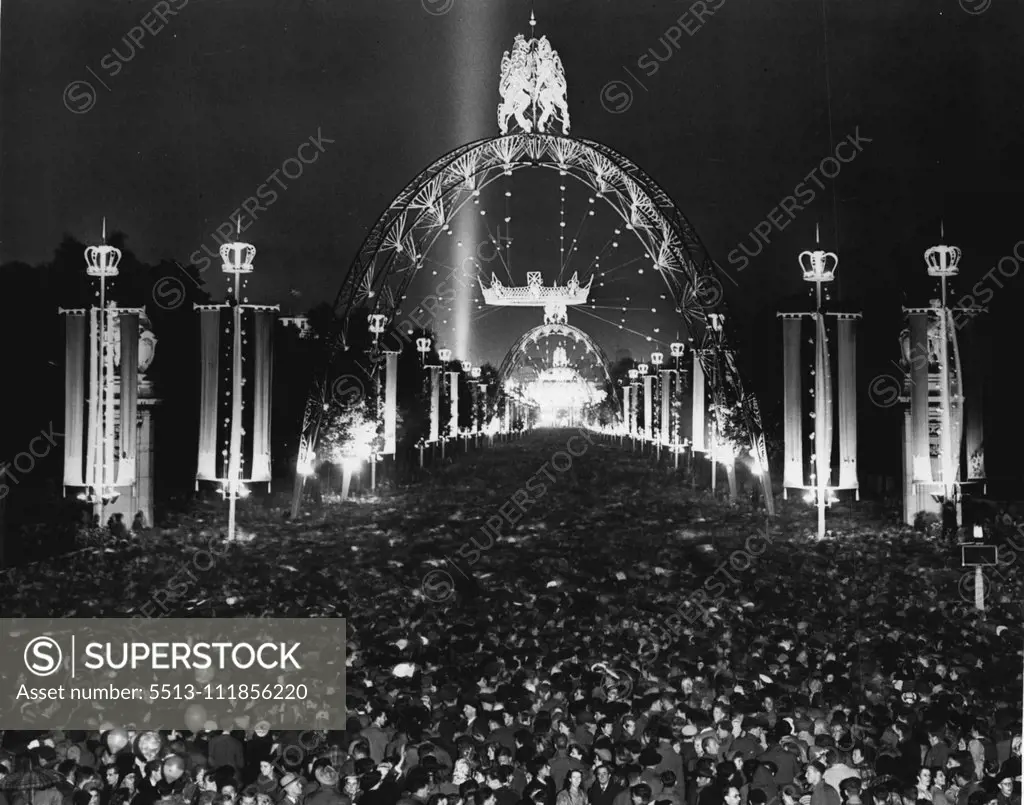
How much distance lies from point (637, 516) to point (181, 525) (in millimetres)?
15514

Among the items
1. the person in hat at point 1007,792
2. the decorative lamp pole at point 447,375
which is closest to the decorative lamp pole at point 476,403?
the decorative lamp pole at point 447,375

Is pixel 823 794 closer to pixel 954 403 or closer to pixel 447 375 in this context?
pixel 954 403

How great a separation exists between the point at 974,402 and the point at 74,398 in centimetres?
2461

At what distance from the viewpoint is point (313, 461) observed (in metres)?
33.2

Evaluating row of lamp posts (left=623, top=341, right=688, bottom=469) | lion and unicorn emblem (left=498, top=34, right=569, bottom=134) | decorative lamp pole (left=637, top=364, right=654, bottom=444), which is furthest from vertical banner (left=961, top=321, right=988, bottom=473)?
decorative lamp pole (left=637, top=364, right=654, bottom=444)

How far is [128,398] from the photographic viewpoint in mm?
24625

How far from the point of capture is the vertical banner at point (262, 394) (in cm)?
2552

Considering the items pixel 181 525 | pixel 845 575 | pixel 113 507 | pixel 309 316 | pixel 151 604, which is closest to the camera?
pixel 151 604

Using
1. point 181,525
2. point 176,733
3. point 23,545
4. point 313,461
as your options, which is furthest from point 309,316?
point 176,733

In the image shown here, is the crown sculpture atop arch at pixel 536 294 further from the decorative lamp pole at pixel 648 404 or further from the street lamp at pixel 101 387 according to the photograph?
the street lamp at pixel 101 387

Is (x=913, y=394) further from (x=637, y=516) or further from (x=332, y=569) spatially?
(x=332, y=569)

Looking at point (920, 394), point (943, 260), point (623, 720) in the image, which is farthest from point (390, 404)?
point (623, 720)

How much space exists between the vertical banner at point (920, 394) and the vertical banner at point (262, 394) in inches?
726

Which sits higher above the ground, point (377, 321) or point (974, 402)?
point (377, 321)
